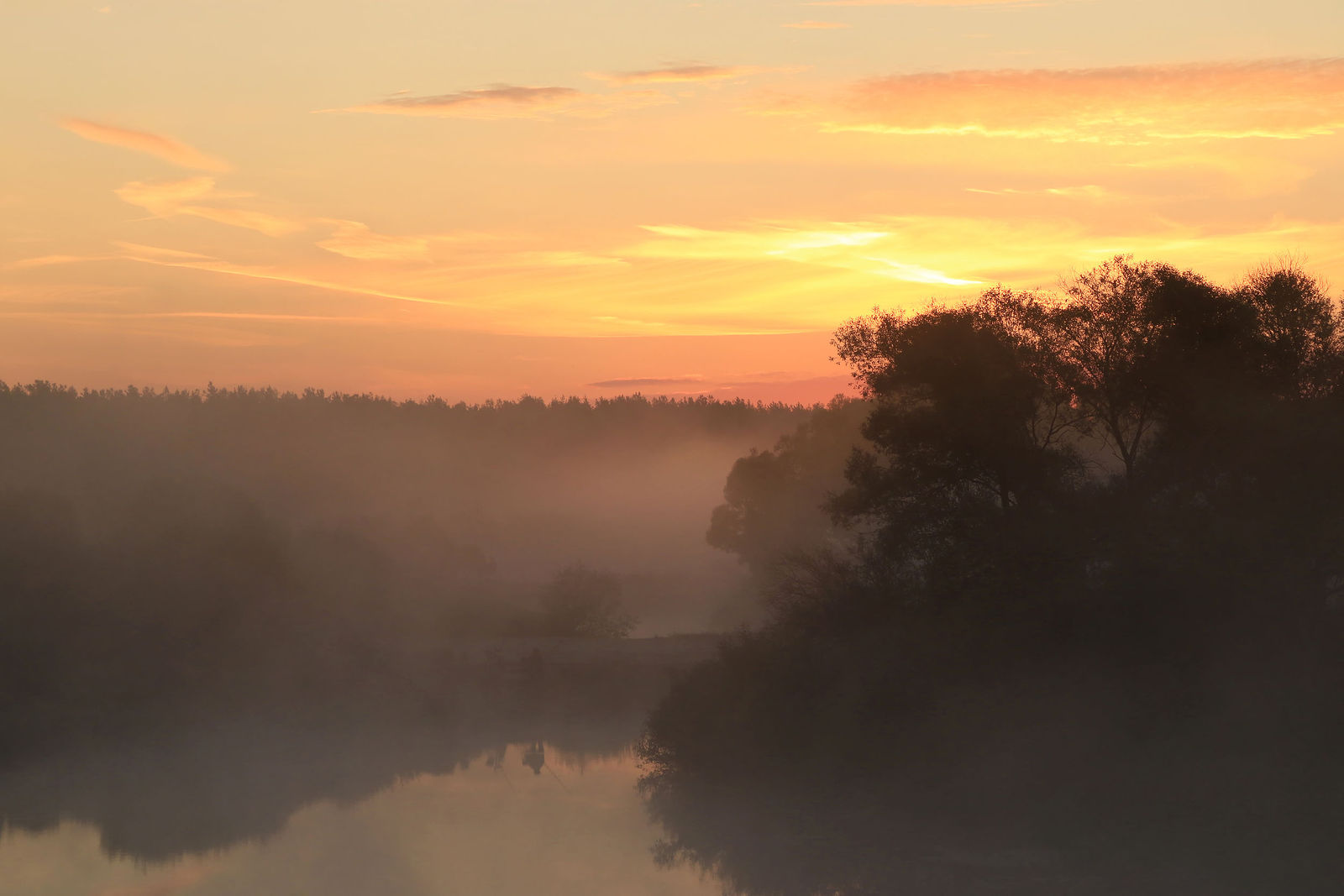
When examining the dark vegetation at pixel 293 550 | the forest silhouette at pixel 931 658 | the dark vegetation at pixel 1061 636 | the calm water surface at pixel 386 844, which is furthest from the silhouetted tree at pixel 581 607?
the dark vegetation at pixel 1061 636

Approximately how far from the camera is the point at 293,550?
66000mm

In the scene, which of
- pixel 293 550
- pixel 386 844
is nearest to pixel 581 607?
pixel 293 550

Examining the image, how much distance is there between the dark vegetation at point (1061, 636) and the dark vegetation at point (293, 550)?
23.8 meters

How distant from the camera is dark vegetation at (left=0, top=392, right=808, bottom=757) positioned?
165 feet

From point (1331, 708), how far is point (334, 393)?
12916 centimetres

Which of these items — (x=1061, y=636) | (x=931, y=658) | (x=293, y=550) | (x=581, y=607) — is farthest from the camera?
(x=581, y=607)

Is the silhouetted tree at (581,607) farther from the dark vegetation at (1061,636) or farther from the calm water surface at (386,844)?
the dark vegetation at (1061,636)

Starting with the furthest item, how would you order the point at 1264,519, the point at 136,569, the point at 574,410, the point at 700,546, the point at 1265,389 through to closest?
the point at 574,410, the point at 700,546, the point at 136,569, the point at 1265,389, the point at 1264,519

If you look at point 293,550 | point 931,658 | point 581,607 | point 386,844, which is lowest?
point 386,844

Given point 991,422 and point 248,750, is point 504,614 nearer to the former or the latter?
point 248,750

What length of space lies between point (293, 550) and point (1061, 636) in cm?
4641

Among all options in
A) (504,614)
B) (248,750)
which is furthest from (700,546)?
(248,750)

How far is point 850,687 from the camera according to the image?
34.4 m

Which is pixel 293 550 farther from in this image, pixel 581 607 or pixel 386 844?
pixel 386 844
